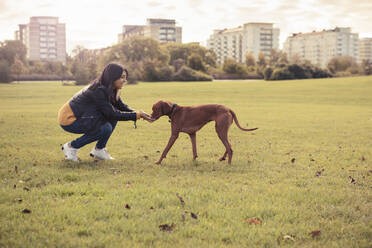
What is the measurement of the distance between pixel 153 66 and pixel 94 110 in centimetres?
6056

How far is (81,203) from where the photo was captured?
4676 mm

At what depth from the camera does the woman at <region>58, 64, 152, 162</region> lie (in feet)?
22.0

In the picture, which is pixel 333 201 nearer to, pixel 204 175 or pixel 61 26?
pixel 204 175

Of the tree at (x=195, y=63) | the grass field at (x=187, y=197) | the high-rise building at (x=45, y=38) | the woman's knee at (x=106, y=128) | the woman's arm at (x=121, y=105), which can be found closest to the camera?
the grass field at (x=187, y=197)

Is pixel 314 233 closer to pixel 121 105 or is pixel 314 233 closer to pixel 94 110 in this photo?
pixel 94 110

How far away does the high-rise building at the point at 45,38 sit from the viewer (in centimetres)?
18725

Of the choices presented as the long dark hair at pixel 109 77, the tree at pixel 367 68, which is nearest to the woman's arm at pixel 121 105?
the long dark hair at pixel 109 77

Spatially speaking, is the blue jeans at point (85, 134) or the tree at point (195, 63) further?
the tree at point (195, 63)

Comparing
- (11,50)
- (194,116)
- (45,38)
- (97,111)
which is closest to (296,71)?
Answer: (11,50)

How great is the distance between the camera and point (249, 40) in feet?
595

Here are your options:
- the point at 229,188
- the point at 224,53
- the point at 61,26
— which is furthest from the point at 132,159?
the point at 61,26

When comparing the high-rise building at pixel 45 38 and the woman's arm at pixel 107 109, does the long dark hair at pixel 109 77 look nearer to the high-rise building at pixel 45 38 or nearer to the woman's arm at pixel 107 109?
the woman's arm at pixel 107 109

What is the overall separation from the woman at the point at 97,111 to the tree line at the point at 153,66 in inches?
1987

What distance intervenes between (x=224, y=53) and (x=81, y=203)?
196161 mm
